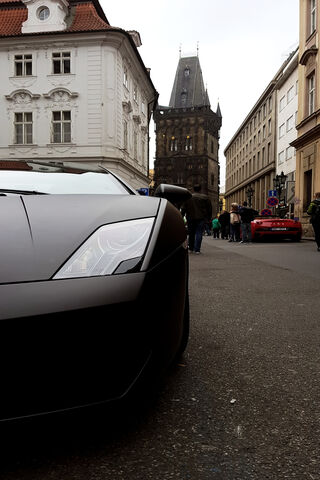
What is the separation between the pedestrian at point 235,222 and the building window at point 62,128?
39.9 ft

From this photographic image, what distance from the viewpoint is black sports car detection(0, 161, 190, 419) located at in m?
1.24

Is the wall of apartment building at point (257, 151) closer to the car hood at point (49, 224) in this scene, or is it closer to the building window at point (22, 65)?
the building window at point (22, 65)

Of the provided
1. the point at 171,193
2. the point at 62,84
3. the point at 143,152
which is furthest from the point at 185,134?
the point at 171,193

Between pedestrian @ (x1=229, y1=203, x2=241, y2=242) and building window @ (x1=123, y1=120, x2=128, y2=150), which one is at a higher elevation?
building window @ (x1=123, y1=120, x2=128, y2=150)

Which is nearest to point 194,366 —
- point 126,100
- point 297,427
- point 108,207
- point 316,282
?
point 297,427

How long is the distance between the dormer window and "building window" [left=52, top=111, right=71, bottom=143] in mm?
5427

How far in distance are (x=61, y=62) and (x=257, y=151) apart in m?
33.2

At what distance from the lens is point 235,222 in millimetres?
18297

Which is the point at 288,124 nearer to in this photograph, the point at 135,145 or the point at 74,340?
the point at 135,145

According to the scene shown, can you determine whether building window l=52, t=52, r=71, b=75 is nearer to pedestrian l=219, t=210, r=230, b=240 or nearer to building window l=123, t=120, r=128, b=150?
building window l=123, t=120, r=128, b=150

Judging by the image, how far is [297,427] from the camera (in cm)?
165

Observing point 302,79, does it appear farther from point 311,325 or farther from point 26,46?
point 311,325

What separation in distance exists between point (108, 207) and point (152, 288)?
19.9 inches

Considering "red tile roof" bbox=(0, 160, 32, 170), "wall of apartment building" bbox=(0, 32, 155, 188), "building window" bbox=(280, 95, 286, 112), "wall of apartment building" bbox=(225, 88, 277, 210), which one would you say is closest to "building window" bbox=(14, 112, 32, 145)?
"wall of apartment building" bbox=(0, 32, 155, 188)
